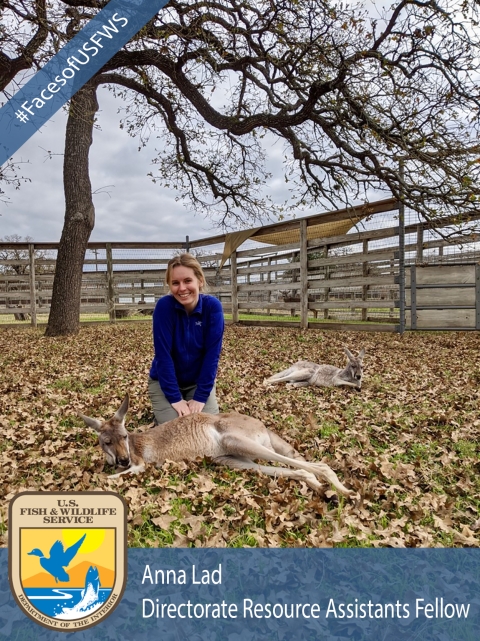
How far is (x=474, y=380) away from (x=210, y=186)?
9178 millimetres

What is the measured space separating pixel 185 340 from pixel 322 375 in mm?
2941

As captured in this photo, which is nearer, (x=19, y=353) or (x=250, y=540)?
(x=250, y=540)

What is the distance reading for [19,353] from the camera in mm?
8812

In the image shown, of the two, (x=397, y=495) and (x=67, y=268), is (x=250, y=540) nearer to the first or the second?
(x=397, y=495)

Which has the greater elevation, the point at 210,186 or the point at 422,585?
the point at 210,186

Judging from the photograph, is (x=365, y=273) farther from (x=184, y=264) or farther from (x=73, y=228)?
(x=184, y=264)

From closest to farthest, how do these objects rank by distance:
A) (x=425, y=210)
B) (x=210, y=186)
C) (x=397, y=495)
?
1. (x=397, y=495)
2. (x=425, y=210)
3. (x=210, y=186)

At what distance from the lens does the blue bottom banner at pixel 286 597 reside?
6.44ft

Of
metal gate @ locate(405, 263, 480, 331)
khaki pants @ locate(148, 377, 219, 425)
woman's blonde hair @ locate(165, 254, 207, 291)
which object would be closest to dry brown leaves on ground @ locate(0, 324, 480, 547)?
khaki pants @ locate(148, 377, 219, 425)

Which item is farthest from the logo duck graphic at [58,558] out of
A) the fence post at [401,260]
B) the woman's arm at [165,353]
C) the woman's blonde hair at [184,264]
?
the fence post at [401,260]

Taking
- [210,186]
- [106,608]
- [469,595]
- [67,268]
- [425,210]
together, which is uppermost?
[210,186]

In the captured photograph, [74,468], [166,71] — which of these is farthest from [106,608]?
[166,71]

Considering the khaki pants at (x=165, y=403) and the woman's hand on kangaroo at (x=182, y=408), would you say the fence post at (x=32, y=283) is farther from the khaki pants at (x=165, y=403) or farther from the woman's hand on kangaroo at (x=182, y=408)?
the woman's hand on kangaroo at (x=182, y=408)

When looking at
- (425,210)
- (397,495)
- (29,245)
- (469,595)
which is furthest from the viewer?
(29,245)
